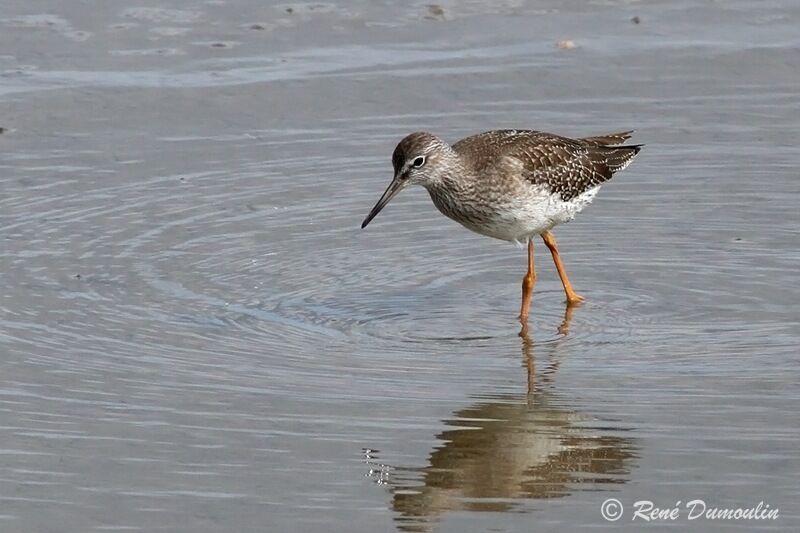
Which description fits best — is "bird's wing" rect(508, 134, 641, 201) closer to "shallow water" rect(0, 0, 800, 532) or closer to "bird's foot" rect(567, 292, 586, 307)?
"shallow water" rect(0, 0, 800, 532)

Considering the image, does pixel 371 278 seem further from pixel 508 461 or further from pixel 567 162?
pixel 508 461

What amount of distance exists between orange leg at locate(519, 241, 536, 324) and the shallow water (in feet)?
0.53

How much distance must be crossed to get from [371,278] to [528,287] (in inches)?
47.0

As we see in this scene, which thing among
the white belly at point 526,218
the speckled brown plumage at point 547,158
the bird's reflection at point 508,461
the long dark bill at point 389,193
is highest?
the speckled brown plumage at point 547,158

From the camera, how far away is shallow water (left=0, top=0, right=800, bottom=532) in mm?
8297

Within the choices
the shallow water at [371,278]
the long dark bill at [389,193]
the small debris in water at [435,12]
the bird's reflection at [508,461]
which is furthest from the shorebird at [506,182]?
the small debris in water at [435,12]

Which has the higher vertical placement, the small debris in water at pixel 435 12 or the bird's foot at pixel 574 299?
the small debris in water at pixel 435 12

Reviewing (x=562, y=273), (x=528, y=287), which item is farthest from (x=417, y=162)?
(x=562, y=273)

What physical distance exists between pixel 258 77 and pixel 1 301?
5393 millimetres

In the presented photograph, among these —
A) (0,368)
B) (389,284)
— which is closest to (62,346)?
(0,368)

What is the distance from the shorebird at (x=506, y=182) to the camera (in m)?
11.4

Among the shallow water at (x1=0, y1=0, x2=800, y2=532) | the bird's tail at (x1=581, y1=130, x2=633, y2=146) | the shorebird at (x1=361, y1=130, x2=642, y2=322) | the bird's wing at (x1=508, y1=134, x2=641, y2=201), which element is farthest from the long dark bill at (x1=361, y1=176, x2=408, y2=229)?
the bird's tail at (x1=581, y1=130, x2=633, y2=146)

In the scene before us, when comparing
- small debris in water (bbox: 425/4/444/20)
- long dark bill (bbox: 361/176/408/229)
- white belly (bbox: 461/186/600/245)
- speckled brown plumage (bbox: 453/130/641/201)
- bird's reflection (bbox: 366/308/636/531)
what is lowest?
bird's reflection (bbox: 366/308/636/531)

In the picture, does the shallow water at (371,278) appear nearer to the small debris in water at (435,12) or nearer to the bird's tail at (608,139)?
the small debris in water at (435,12)
